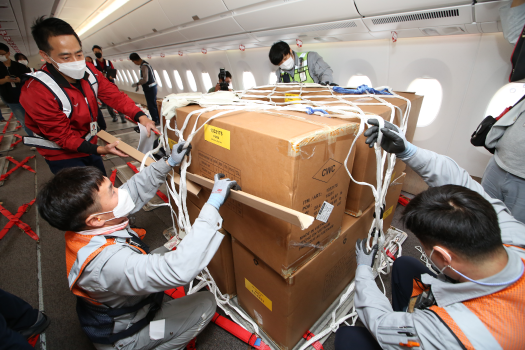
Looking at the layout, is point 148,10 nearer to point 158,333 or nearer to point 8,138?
point 8,138

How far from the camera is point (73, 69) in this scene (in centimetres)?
166

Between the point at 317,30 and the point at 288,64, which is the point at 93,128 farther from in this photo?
the point at 317,30

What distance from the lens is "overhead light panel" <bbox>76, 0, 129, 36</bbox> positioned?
5027 millimetres

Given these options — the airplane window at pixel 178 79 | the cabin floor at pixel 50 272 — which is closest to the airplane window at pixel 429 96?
the cabin floor at pixel 50 272

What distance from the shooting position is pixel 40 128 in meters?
1.64

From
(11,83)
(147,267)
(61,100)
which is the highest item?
(11,83)

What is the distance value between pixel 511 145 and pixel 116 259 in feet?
7.56

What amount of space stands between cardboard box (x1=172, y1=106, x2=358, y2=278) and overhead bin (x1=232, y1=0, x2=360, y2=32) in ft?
5.89

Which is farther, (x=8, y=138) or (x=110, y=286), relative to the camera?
(x=8, y=138)

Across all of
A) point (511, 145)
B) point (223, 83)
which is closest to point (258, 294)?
point (511, 145)

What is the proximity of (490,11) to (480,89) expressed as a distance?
82 centimetres

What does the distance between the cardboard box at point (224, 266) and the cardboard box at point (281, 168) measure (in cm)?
34

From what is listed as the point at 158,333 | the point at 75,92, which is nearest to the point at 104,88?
the point at 75,92

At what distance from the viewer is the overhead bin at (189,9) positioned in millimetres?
3127
